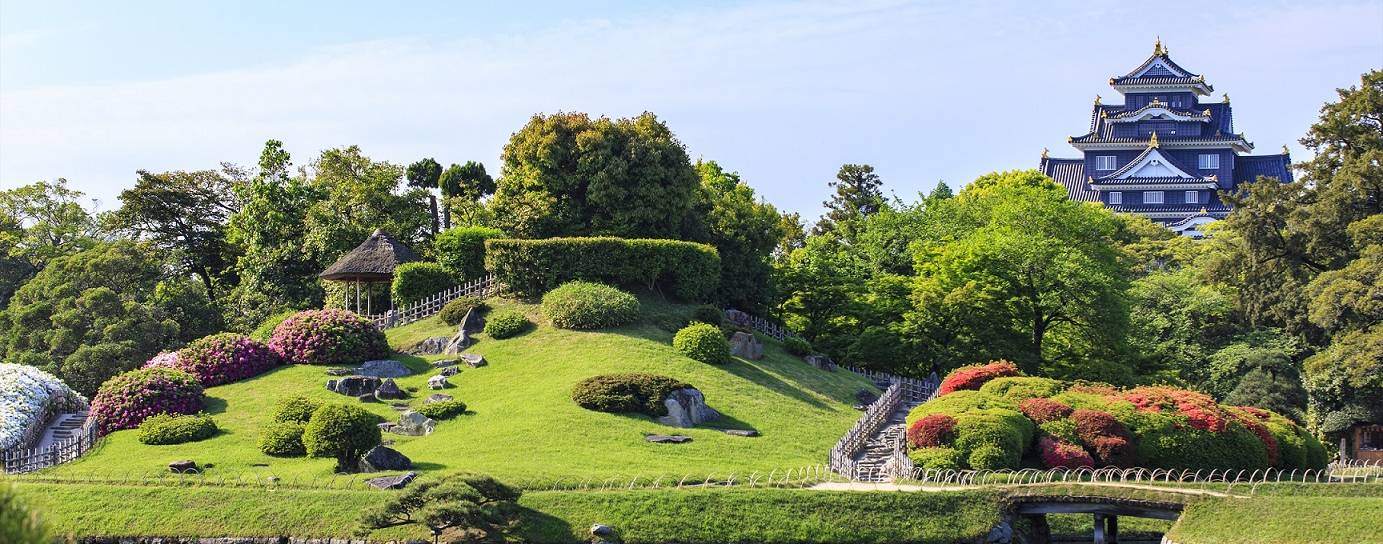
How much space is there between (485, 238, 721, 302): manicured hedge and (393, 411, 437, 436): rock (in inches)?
536

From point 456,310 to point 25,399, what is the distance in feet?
53.0

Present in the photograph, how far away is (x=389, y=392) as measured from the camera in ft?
160

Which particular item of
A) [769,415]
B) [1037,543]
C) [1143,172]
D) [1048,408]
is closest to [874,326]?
[769,415]

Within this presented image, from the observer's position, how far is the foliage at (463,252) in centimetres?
6025

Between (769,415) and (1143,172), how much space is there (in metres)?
71.9

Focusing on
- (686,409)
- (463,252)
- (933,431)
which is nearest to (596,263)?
(463,252)

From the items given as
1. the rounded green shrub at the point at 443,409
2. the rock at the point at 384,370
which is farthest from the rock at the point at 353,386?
the rounded green shrub at the point at 443,409

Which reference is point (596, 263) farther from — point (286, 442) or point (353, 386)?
point (286, 442)

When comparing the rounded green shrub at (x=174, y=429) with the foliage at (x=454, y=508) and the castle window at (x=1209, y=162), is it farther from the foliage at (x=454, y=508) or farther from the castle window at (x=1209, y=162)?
the castle window at (x=1209, y=162)

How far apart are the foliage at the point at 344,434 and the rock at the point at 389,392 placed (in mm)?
7658

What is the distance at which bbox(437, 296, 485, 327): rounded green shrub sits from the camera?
187ft

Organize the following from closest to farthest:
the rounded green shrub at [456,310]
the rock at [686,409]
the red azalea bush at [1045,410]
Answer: the red azalea bush at [1045,410], the rock at [686,409], the rounded green shrub at [456,310]

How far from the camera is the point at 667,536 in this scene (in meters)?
36.1

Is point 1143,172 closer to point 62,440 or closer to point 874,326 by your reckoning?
point 874,326
